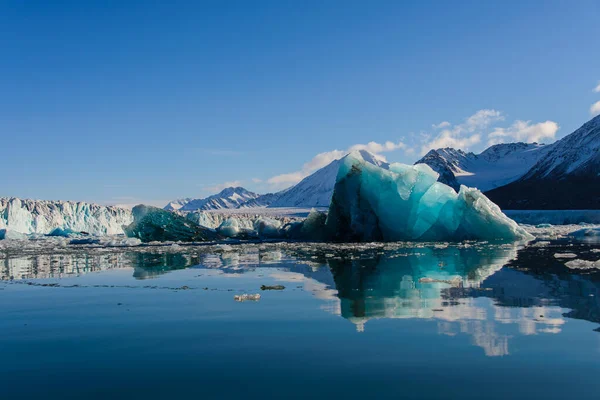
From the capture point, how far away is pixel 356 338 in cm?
419

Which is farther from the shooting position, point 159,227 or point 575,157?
point 575,157

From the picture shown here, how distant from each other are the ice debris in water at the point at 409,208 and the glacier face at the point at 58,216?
115ft

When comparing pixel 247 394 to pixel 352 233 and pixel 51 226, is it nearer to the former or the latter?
pixel 352 233

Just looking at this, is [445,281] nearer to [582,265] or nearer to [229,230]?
[582,265]

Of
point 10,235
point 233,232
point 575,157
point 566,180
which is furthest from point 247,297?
point 575,157

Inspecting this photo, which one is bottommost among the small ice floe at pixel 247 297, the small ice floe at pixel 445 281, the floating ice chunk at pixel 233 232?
the small ice floe at pixel 247 297

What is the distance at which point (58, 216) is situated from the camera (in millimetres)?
50531

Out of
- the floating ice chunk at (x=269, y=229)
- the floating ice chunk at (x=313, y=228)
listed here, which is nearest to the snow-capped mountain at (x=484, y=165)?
the floating ice chunk at (x=269, y=229)

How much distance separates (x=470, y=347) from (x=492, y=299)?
2207mm

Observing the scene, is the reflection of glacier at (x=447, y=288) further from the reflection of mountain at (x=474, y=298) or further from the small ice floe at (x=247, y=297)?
the small ice floe at (x=247, y=297)

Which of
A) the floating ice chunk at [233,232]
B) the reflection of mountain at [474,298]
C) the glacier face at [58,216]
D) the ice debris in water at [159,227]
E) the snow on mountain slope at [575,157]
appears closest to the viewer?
the reflection of mountain at [474,298]

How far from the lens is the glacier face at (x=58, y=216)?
46.6m

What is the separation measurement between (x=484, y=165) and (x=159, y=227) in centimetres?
16529

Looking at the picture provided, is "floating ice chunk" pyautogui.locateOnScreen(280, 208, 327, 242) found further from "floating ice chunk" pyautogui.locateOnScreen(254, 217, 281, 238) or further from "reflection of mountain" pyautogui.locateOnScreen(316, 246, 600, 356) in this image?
"reflection of mountain" pyautogui.locateOnScreen(316, 246, 600, 356)
